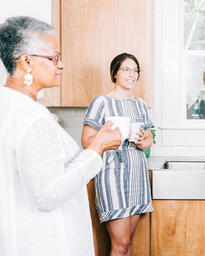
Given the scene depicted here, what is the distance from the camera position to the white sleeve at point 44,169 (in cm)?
79

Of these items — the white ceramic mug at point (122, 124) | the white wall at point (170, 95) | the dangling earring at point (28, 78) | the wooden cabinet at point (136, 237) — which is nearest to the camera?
the dangling earring at point (28, 78)

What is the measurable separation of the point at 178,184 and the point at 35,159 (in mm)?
1314

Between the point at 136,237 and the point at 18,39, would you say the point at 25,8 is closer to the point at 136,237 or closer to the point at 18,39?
the point at 18,39

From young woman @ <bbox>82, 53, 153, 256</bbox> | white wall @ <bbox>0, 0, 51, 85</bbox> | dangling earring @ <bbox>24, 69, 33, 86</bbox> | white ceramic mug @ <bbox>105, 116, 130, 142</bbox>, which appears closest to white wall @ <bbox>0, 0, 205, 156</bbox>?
young woman @ <bbox>82, 53, 153, 256</bbox>

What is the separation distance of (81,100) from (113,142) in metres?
1.28

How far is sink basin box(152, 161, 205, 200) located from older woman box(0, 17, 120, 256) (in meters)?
1.04

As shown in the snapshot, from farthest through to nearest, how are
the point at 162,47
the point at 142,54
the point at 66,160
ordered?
the point at 162,47, the point at 142,54, the point at 66,160

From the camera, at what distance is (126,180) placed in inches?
67.2

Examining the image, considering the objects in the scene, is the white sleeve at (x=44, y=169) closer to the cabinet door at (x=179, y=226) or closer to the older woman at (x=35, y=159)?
the older woman at (x=35, y=159)

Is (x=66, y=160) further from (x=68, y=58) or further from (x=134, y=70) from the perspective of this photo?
(x=68, y=58)

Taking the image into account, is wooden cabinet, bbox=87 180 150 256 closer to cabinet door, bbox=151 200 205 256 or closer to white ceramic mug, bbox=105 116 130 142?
cabinet door, bbox=151 200 205 256

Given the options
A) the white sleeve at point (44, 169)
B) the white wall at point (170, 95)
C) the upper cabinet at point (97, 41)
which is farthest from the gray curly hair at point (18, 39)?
the white wall at point (170, 95)

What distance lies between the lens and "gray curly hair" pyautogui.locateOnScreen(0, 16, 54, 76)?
88cm

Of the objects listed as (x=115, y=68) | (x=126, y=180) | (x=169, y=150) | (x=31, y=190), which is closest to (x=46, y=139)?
(x=31, y=190)
